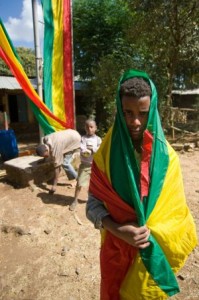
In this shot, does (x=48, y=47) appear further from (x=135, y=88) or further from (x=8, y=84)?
(x=8, y=84)

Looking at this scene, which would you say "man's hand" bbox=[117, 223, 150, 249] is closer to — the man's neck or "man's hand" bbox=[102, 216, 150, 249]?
"man's hand" bbox=[102, 216, 150, 249]

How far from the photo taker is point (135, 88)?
1240 mm

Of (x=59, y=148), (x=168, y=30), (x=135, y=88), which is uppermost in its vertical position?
(x=168, y=30)

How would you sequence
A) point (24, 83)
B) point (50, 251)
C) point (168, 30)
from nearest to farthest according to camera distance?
point (50, 251) < point (24, 83) < point (168, 30)

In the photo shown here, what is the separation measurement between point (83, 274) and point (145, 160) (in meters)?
2.09

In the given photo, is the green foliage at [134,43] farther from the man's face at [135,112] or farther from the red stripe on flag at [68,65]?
the man's face at [135,112]

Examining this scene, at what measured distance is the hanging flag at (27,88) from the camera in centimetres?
511

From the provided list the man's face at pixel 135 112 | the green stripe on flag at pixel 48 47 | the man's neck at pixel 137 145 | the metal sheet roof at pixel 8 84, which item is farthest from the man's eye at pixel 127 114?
the metal sheet roof at pixel 8 84

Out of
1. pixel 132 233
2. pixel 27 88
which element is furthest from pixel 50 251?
pixel 27 88

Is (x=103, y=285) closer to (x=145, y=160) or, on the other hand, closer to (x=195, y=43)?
(x=145, y=160)

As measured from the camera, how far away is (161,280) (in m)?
1.33

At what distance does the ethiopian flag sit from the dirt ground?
1.45 meters

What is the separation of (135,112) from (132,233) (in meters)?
0.55

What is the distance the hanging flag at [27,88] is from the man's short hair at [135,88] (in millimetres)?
4456
